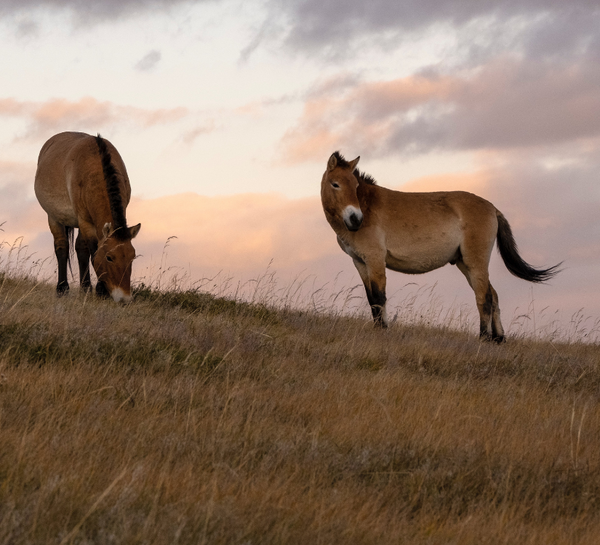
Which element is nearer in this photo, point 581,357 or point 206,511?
point 206,511

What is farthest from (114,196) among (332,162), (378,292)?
(378,292)

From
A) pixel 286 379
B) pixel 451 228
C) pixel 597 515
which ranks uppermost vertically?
pixel 451 228

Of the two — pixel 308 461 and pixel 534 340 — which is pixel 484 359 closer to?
pixel 534 340

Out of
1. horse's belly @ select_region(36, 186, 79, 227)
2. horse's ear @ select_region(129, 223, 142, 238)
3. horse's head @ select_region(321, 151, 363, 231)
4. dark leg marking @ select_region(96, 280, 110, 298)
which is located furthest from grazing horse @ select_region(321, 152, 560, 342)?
horse's belly @ select_region(36, 186, 79, 227)

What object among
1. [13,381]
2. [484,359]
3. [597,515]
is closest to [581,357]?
[484,359]

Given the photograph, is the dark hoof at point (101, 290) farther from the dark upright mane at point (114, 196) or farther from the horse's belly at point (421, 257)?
the horse's belly at point (421, 257)

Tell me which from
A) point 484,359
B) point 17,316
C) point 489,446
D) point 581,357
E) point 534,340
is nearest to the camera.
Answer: point 489,446

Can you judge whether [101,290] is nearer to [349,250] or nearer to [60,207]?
[60,207]

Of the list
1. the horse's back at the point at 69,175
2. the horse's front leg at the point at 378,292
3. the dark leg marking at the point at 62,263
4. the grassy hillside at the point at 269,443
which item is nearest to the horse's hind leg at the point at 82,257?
the horse's back at the point at 69,175

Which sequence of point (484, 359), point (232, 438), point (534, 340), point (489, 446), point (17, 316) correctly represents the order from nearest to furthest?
1. point (232, 438)
2. point (489, 446)
3. point (17, 316)
4. point (484, 359)
5. point (534, 340)

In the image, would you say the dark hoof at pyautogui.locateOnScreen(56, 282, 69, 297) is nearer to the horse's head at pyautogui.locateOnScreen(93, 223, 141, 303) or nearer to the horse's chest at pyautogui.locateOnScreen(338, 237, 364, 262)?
the horse's head at pyautogui.locateOnScreen(93, 223, 141, 303)

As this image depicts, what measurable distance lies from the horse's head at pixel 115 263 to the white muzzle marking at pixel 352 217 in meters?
3.13

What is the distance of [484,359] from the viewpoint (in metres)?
8.64

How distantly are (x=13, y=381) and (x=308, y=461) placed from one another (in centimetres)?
241
